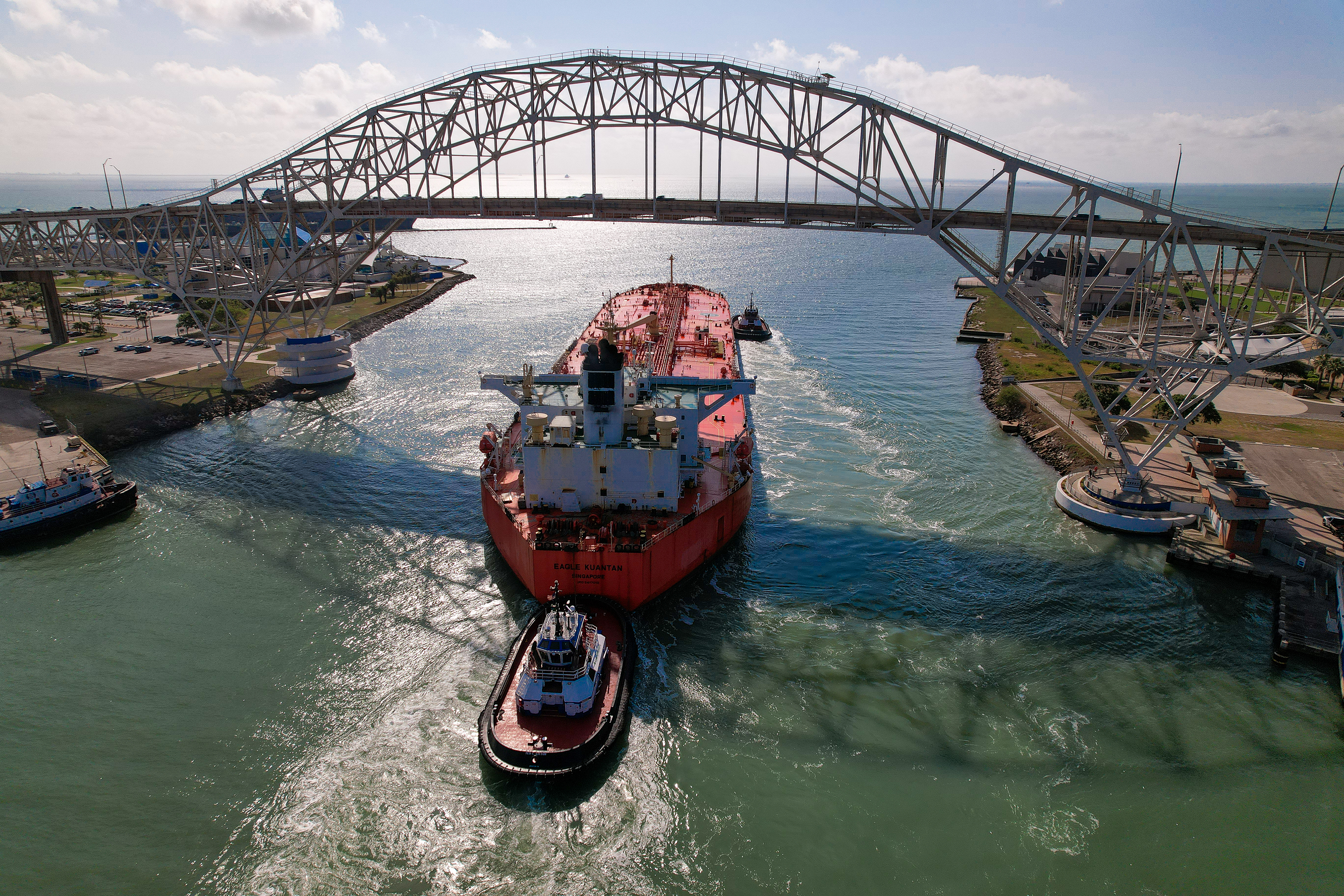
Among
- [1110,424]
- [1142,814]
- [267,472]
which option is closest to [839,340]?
[1110,424]

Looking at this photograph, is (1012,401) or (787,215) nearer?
(787,215)

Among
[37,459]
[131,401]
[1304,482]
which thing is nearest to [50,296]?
[131,401]

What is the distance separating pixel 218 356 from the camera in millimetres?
52531

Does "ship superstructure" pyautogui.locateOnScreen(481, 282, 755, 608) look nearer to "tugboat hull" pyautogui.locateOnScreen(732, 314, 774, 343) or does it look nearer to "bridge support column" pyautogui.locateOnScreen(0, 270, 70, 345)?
"tugboat hull" pyautogui.locateOnScreen(732, 314, 774, 343)

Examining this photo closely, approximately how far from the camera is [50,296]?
6181 centimetres

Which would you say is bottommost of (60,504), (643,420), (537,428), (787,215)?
(60,504)

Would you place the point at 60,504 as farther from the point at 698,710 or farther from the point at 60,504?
the point at 698,710

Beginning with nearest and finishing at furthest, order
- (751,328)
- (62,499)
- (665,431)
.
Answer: (665,431) → (62,499) → (751,328)

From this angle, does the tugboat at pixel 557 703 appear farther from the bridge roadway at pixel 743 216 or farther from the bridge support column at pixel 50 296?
the bridge support column at pixel 50 296

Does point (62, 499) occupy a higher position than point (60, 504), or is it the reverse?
point (62, 499)

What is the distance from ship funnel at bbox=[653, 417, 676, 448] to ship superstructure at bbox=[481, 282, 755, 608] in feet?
0.13

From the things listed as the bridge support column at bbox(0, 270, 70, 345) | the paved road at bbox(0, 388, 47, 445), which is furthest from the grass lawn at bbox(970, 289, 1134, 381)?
the bridge support column at bbox(0, 270, 70, 345)

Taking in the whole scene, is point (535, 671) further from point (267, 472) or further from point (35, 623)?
point (267, 472)

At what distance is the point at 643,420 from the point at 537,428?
4462 mm
